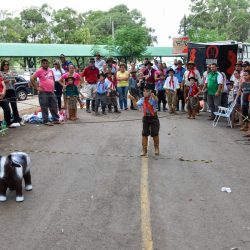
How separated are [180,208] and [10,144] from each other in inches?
217

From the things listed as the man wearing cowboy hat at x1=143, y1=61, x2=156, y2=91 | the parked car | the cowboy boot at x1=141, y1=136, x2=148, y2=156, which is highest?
the man wearing cowboy hat at x1=143, y1=61, x2=156, y2=91

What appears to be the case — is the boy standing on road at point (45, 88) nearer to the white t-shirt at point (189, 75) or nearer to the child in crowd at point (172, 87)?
the child in crowd at point (172, 87)

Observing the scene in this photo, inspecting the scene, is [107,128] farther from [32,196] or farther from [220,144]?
[32,196]

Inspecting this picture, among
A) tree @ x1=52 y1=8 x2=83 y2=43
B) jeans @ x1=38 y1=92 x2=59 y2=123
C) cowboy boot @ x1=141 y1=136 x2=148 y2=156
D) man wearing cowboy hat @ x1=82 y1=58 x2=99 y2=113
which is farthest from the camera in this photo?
tree @ x1=52 y1=8 x2=83 y2=43

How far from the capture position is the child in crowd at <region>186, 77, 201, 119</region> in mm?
14898

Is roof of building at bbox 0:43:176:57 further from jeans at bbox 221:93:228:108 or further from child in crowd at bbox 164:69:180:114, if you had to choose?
jeans at bbox 221:93:228:108

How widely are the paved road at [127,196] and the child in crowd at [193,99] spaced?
146 inches

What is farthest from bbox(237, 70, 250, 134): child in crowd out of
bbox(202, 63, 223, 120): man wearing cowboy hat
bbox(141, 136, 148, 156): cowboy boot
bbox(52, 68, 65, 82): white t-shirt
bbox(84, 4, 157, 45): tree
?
bbox(84, 4, 157, 45): tree

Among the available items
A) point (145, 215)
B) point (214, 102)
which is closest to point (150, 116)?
point (145, 215)

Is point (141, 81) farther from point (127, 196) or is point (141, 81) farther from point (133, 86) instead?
point (127, 196)

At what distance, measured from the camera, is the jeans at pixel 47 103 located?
12.9 m

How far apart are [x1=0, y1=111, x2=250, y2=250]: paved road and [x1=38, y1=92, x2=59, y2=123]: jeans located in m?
1.88

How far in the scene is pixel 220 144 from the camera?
35.0 feet

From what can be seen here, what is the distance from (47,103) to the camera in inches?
511
